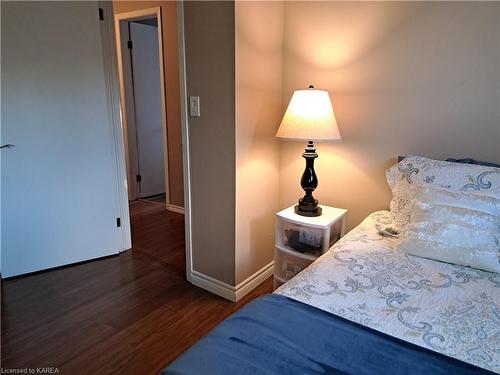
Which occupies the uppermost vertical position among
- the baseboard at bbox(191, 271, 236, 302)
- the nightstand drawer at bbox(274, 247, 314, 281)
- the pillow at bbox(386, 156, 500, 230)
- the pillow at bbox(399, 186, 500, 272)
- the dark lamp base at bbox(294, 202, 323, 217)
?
the pillow at bbox(386, 156, 500, 230)

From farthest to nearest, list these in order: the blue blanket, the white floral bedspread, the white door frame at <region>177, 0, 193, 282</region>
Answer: the white door frame at <region>177, 0, 193, 282</region> < the white floral bedspread < the blue blanket

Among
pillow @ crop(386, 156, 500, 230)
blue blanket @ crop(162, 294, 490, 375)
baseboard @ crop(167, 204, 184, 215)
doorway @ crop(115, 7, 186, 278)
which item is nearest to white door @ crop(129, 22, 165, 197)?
doorway @ crop(115, 7, 186, 278)

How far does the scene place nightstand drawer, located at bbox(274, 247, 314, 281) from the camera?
6.70ft

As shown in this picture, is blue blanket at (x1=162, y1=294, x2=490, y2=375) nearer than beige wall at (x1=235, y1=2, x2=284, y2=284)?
Yes

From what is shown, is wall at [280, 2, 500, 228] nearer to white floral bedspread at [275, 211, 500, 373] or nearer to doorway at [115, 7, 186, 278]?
white floral bedspread at [275, 211, 500, 373]

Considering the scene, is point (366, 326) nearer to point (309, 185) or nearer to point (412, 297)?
point (412, 297)

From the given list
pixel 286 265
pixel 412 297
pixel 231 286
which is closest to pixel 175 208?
pixel 231 286

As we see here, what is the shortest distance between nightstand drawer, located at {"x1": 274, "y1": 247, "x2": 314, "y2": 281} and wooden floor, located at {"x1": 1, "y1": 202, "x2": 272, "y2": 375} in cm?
34

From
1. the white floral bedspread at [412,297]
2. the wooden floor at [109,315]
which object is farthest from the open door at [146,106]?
the white floral bedspread at [412,297]

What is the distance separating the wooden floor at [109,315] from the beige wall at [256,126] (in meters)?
0.35

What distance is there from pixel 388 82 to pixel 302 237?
1017 mm

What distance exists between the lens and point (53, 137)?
2.47m

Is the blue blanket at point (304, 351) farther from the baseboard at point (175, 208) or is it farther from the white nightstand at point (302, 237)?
the baseboard at point (175, 208)

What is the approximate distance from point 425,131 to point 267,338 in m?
1.51
